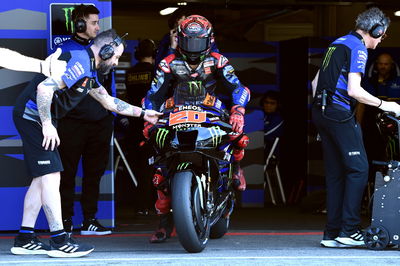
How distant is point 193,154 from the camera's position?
673 centimetres

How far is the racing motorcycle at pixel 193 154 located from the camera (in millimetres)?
6383

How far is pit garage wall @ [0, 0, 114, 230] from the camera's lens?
8.02 metres

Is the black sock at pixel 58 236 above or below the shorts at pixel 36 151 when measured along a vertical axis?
below

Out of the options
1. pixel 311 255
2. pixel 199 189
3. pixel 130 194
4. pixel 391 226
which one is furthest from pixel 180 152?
pixel 130 194

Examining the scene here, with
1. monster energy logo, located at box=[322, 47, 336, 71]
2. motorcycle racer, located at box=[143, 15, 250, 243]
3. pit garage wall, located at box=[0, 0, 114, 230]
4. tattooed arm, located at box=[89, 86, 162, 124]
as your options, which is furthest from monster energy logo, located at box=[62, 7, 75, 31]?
monster energy logo, located at box=[322, 47, 336, 71]

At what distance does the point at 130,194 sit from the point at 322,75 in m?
5.35

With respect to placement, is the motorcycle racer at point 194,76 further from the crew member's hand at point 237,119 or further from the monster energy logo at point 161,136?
the monster energy logo at point 161,136

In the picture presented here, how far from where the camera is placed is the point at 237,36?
18.1 meters

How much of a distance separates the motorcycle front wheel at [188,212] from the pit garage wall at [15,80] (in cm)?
198

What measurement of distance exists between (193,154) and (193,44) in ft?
2.90

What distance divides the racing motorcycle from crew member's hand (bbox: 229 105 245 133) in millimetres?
55

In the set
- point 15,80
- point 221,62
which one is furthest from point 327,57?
point 15,80

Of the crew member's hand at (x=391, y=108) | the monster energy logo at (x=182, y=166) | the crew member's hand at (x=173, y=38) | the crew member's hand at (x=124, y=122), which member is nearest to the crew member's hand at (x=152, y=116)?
the monster energy logo at (x=182, y=166)

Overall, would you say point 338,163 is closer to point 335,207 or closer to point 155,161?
point 335,207
